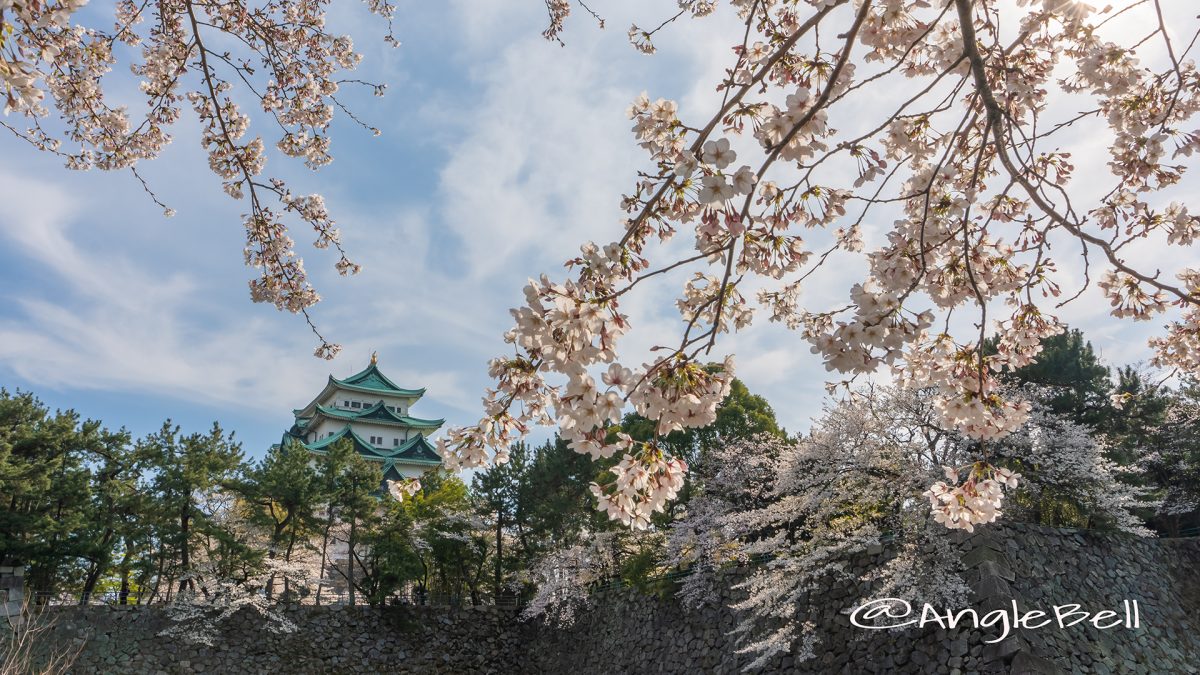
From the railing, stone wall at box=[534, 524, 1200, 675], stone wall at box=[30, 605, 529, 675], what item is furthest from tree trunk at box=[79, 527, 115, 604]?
stone wall at box=[534, 524, 1200, 675]

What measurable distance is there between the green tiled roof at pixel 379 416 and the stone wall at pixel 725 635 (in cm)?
1395

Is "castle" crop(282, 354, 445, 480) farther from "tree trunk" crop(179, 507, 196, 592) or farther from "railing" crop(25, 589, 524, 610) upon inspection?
"tree trunk" crop(179, 507, 196, 592)

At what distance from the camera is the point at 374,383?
2931cm

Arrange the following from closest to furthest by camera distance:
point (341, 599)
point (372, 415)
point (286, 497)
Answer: point (286, 497) → point (341, 599) → point (372, 415)

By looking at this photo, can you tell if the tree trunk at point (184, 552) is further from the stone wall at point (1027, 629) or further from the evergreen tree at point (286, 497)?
the stone wall at point (1027, 629)

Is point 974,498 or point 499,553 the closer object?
point 974,498

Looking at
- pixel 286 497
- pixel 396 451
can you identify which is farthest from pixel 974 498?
pixel 396 451

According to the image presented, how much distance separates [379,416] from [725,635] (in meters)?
20.6

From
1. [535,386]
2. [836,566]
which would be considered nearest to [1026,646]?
[836,566]

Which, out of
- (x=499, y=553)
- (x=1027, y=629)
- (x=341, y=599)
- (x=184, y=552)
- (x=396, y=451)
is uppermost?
(x=396, y=451)

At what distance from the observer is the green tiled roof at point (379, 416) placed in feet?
89.6

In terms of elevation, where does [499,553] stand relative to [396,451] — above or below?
below

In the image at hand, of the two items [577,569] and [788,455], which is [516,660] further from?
[788,455]

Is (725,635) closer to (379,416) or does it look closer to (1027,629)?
(1027,629)
